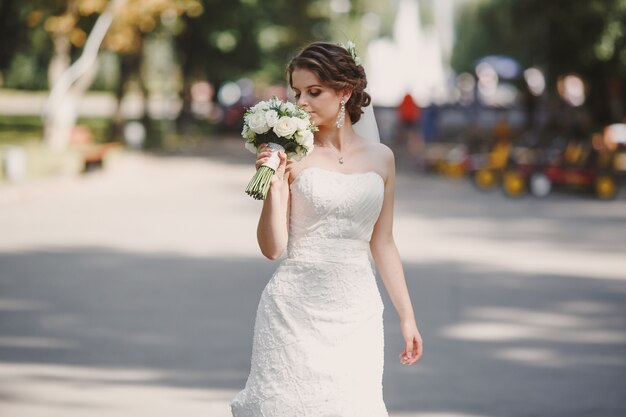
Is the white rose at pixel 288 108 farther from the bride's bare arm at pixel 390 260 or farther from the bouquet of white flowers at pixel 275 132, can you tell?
the bride's bare arm at pixel 390 260

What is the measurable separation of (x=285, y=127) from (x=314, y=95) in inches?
10.9

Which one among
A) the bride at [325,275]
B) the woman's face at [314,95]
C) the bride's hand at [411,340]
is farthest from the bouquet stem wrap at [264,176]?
the bride's hand at [411,340]

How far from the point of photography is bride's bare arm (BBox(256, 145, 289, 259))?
371 centimetres

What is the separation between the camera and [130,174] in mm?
24938

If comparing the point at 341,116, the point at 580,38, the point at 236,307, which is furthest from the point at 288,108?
the point at 580,38

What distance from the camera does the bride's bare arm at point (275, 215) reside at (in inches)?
146

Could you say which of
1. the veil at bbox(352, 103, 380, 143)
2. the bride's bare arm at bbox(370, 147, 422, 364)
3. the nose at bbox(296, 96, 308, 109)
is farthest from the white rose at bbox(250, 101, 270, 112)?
the veil at bbox(352, 103, 380, 143)

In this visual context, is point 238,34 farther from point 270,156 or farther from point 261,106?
point 270,156

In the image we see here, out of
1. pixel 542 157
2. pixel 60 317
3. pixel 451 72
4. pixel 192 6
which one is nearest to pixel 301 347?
pixel 60 317

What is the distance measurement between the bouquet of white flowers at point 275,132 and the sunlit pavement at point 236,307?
296 centimetres

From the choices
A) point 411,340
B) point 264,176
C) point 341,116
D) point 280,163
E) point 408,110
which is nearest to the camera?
point 264,176

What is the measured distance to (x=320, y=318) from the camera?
3959 mm

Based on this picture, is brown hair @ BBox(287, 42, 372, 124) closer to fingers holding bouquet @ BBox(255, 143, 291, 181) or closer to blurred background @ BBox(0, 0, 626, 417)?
fingers holding bouquet @ BBox(255, 143, 291, 181)

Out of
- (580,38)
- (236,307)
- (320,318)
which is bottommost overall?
(236,307)
